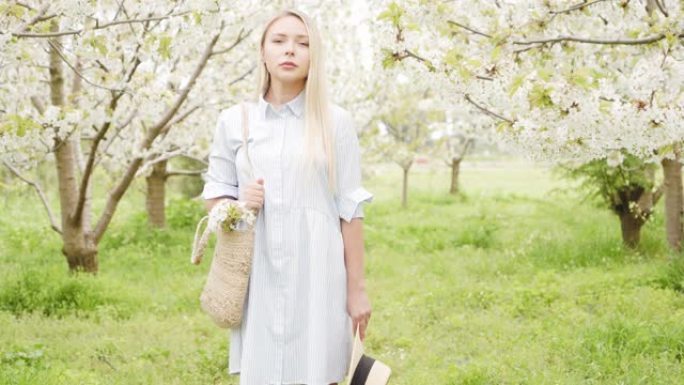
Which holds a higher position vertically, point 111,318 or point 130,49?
point 130,49

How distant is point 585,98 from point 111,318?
4379 mm

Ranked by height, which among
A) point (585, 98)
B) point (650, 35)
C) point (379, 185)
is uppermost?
point (650, 35)

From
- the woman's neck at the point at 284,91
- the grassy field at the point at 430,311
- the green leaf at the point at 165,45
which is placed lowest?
the grassy field at the point at 430,311

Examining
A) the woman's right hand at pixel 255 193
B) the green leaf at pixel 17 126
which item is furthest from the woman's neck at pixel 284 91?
the green leaf at pixel 17 126

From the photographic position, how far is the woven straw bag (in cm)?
258

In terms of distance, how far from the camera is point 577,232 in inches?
412

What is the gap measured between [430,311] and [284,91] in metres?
4.06

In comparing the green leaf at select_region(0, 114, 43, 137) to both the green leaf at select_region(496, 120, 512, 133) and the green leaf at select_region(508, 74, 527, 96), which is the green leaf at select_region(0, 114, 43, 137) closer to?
the green leaf at select_region(496, 120, 512, 133)

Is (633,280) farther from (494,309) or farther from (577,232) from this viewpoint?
(577,232)

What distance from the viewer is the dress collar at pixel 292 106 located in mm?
→ 2678

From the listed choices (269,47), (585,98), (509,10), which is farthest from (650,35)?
(269,47)

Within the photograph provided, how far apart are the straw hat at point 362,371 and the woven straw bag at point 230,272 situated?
0.43 m

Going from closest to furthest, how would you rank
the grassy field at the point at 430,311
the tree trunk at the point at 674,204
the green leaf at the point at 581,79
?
the green leaf at the point at 581,79, the grassy field at the point at 430,311, the tree trunk at the point at 674,204

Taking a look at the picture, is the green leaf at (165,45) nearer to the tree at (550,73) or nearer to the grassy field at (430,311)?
the tree at (550,73)
